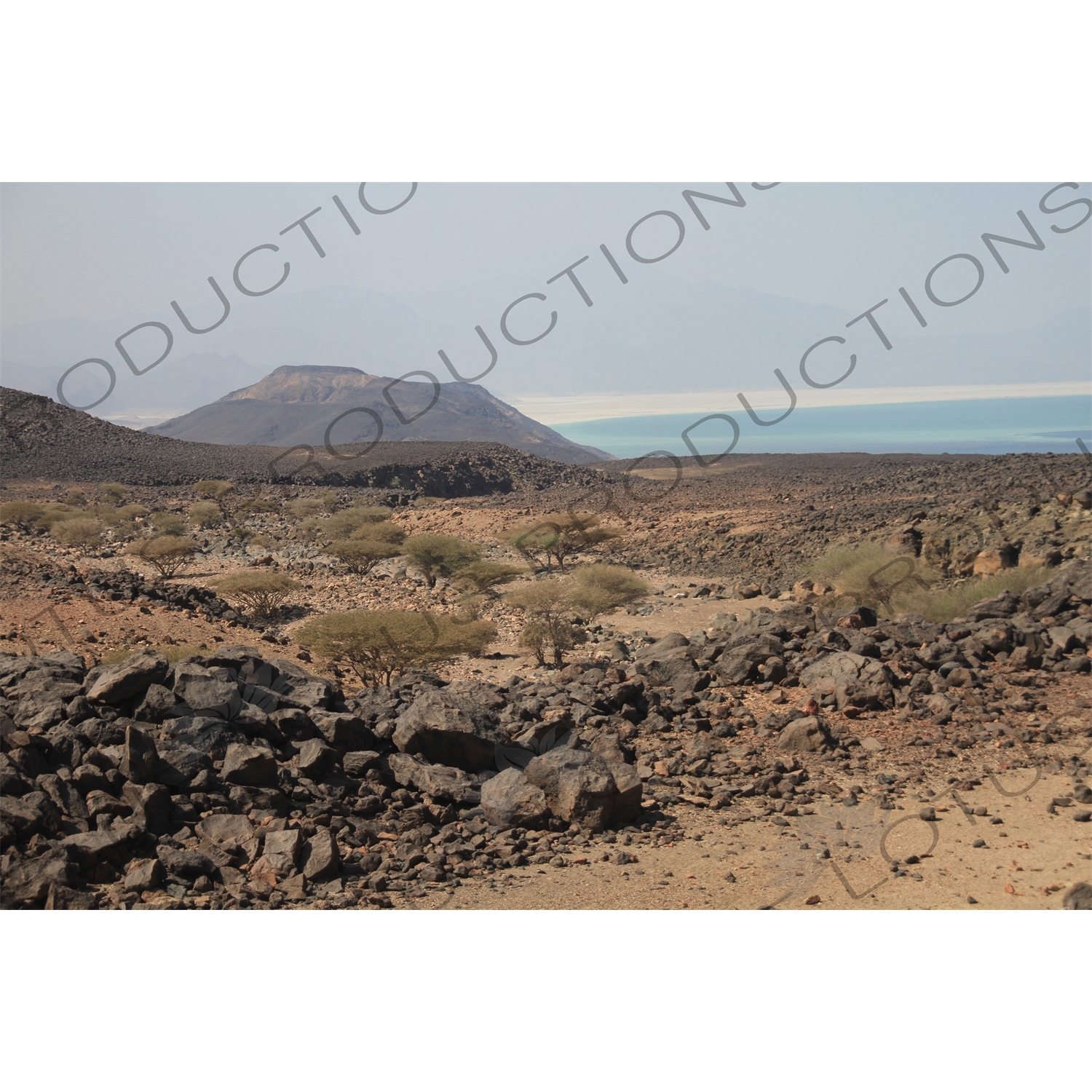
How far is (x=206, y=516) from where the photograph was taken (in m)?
35.2

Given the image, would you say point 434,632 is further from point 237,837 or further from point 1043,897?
point 1043,897

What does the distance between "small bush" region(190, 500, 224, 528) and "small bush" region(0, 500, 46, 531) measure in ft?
18.0

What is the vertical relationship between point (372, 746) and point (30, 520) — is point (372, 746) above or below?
below

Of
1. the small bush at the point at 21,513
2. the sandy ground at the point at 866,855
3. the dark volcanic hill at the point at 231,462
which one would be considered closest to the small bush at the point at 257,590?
the sandy ground at the point at 866,855

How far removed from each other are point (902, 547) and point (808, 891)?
1464 centimetres

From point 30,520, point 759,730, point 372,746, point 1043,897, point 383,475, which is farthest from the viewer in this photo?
point 383,475

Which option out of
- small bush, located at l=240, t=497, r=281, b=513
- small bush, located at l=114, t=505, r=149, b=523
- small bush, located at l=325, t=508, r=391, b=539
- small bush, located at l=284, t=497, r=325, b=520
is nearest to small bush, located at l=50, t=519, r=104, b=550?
small bush, located at l=114, t=505, r=149, b=523

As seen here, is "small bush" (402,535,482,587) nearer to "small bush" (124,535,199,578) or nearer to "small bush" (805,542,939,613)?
"small bush" (124,535,199,578)

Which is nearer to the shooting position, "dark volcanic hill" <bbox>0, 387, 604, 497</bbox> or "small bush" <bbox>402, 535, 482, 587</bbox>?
"small bush" <bbox>402, 535, 482, 587</bbox>

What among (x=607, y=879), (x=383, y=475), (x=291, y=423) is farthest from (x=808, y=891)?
(x=291, y=423)

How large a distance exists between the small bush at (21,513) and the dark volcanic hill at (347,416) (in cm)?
6296

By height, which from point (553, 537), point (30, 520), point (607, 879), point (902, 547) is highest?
point (30, 520)

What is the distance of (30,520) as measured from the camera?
1287 inches

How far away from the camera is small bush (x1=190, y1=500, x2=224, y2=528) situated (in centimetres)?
3500
